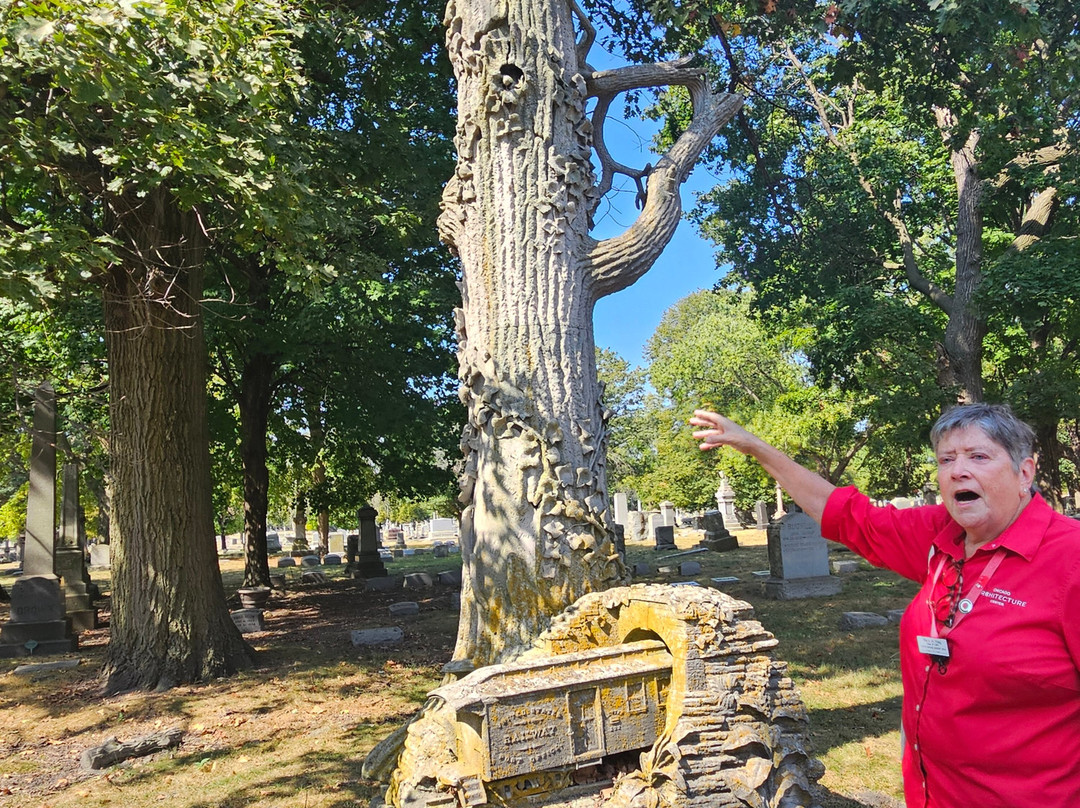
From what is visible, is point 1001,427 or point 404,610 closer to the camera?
point 1001,427

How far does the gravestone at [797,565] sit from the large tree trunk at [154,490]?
941 centimetres

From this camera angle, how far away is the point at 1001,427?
6.77ft

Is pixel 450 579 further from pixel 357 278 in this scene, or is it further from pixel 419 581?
pixel 357 278

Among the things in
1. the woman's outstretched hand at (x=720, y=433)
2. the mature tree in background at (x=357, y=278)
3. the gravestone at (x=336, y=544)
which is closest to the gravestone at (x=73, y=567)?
the mature tree in background at (x=357, y=278)

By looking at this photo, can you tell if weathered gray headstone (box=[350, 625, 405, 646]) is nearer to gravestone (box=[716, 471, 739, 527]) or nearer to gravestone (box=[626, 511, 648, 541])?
gravestone (box=[626, 511, 648, 541])

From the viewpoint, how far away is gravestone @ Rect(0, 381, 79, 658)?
11.1 m

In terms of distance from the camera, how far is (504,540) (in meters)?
4.85

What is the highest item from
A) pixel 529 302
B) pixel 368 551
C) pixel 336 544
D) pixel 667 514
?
pixel 529 302

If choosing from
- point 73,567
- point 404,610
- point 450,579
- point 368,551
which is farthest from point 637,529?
point 73,567

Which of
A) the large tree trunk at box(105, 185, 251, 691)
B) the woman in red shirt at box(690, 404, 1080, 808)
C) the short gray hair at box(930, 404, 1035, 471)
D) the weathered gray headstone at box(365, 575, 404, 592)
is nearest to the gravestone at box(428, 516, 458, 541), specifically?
the weathered gray headstone at box(365, 575, 404, 592)

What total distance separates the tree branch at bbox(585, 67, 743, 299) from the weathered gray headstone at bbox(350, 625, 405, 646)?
23.9 feet

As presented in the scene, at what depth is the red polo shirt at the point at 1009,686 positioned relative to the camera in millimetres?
1817

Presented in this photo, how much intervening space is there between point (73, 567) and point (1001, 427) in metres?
15.8

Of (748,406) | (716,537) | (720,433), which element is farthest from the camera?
(748,406)
